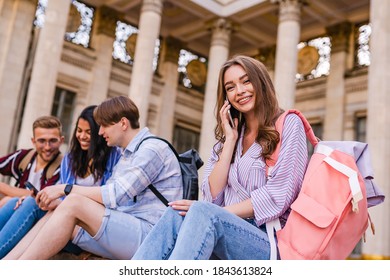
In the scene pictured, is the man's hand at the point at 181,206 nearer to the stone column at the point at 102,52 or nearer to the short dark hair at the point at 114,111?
the short dark hair at the point at 114,111

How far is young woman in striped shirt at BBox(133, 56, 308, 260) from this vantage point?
250 cm

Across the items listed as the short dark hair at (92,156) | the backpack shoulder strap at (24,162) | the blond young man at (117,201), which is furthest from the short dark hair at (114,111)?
the backpack shoulder strap at (24,162)

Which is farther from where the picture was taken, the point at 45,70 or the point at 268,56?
the point at 268,56

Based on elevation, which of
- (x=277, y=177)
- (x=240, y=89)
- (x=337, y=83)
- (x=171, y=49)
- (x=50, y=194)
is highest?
(x=171, y=49)

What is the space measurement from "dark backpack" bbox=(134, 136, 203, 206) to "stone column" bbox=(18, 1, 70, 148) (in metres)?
10.1

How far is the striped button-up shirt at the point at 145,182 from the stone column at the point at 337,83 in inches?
588

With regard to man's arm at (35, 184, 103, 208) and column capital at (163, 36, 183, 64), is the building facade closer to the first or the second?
column capital at (163, 36, 183, 64)

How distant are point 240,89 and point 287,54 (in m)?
12.5

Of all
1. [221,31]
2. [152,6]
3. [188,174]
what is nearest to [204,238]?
[188,174]

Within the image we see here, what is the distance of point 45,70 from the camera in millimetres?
13711

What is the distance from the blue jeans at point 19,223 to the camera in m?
4.09

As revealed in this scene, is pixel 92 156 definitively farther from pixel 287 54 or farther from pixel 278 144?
pixel 287 54
